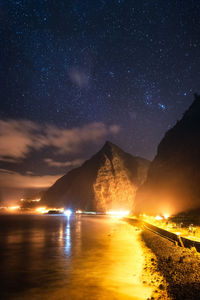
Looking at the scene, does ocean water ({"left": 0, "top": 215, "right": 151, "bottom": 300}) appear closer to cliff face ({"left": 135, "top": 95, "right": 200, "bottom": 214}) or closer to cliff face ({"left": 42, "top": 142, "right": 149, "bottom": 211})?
cliff face ({"left": 135, "top": 95, "right": 200, "bottom": 214})

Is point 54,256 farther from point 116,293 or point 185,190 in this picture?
point 185,190

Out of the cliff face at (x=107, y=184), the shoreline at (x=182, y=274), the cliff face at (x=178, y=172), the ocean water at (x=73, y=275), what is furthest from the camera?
the cliff face at (x=107, y=184)

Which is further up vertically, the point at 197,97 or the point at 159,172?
the point at 197,97

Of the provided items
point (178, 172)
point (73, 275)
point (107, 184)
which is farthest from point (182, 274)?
point (107, 184)

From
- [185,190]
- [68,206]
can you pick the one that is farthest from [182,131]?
[68,206]

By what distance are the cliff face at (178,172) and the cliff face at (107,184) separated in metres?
74.4

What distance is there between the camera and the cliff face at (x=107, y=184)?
150875mm

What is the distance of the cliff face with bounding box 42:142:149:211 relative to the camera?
151 metres

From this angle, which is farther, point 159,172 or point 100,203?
point 100,203

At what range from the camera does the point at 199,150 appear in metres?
52.9

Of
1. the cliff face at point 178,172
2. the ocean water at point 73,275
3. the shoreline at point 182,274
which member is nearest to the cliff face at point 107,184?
the cliff face at point 178,172

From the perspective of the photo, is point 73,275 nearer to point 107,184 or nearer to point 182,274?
point 182,274

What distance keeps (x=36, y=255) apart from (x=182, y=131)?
187 feet

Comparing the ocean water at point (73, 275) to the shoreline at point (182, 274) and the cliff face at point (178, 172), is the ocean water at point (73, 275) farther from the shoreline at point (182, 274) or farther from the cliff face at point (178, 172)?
the cliff face at point (178, 172)
